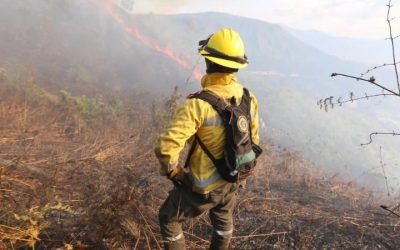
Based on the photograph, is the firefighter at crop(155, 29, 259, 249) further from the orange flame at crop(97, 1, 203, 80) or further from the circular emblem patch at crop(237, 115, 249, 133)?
the orange flame at crop(97, 1, 203, 80)

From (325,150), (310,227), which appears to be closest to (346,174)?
(325,150)

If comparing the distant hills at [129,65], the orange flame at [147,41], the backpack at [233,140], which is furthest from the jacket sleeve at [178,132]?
the orange flame at [147,41]

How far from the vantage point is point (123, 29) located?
2502cm

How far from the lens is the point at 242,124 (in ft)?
8.64

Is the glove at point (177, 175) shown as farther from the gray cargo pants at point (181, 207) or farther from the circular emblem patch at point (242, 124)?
the circular emblem patch at point (242, 124)

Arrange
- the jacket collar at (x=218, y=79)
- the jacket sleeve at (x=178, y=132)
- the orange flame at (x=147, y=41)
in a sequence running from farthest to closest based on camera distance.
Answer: the orange flame at (x=147, y=41) → the jacket collar at (x=218, y=79) → the jacket sleeve at (x=178, y=132)

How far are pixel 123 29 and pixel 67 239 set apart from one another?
23150mm

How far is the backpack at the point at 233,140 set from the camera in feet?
8.39

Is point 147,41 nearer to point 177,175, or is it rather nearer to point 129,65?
point 129,65

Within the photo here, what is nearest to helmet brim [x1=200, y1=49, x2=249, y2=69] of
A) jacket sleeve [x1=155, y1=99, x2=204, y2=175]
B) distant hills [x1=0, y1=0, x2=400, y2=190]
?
jacket sleeve [x1=155, y1=99, x2=204, y2=175]

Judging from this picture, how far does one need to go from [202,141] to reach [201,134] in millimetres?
54

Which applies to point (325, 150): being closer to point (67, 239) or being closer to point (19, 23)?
point (19, 23)

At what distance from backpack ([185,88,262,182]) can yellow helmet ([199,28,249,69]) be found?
9.4 inches

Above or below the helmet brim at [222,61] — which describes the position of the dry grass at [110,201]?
below
